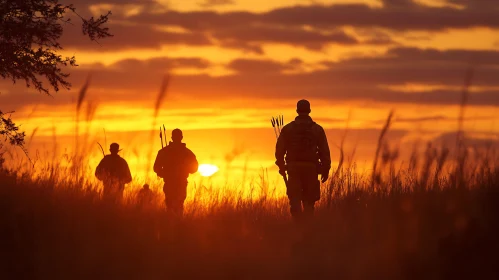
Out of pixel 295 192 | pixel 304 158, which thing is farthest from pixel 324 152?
pixel 295 192

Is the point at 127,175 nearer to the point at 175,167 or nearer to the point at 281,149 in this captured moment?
the point at 175,167

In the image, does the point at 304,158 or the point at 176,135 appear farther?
the point at 176,135

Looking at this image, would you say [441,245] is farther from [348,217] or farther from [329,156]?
[329,156]

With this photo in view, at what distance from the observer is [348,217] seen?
12336mm

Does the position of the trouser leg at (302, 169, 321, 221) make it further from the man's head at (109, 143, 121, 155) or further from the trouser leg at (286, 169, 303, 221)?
the man's head at (109, 143, 121, 155)

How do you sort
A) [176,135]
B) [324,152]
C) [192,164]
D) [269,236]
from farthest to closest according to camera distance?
[192,164]
[176,135]
[324,152]
[269,236]

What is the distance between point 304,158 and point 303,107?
2.83 feet

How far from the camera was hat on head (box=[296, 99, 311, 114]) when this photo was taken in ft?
47.1

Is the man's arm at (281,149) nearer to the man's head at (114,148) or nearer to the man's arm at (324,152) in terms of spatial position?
the man's arm at (324,152)

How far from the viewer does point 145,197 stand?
14.4 m

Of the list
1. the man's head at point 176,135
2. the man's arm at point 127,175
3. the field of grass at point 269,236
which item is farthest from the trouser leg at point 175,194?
the field of grass at point 269,236

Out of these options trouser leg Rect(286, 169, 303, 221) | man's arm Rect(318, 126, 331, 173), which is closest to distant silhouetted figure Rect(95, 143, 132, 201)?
trouser leg Rect(286, 169, 303, 221)

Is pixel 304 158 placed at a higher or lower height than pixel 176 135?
lower

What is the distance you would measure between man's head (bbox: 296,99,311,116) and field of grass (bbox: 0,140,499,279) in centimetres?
163
